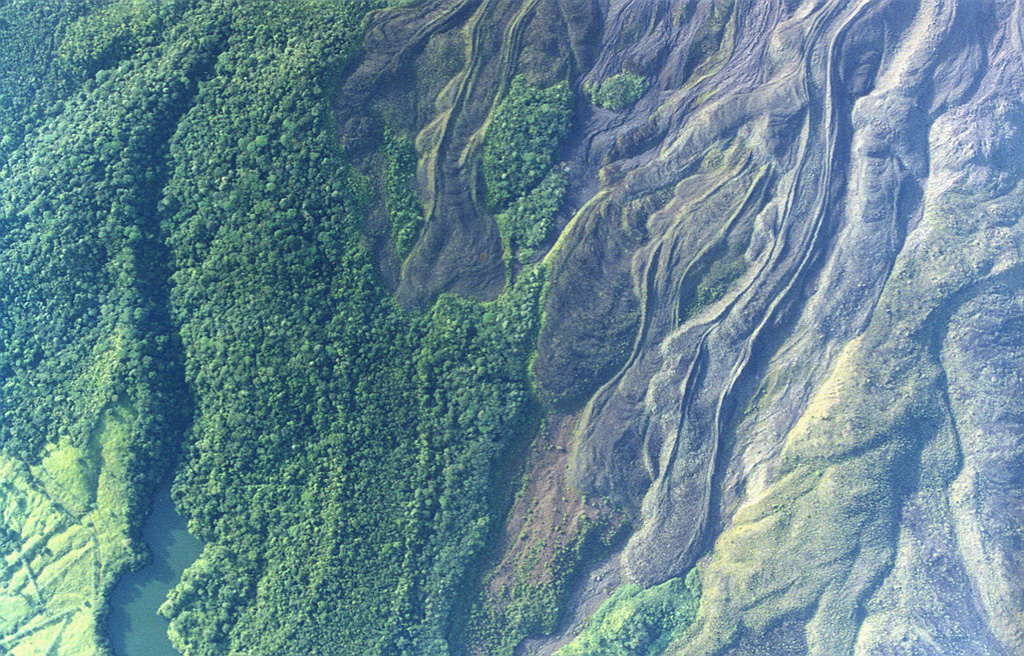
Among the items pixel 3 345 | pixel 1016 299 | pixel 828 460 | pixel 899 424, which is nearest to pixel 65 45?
pixel 3 345

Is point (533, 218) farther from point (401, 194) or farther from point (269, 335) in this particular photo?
point (269, 335)

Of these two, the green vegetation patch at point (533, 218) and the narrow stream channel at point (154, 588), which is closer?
the narrow stream channel at point (154, 588)

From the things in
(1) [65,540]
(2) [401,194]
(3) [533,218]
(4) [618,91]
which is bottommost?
(1) [65,540]

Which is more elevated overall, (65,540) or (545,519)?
(65,540)

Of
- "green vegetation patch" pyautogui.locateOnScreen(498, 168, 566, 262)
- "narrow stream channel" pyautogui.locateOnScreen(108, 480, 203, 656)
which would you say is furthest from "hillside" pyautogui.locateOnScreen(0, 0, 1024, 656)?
"narrow stream channel" pyautogui.locateOnScreen(108, 480, 203, 656)

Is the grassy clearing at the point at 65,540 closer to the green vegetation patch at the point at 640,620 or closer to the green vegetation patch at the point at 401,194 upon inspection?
the green vegetation patch at the point at 401,194

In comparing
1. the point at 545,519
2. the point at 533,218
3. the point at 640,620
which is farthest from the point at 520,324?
the point at 640,620

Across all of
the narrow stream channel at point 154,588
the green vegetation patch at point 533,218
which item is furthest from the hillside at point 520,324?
the narrow stream channel at point 154,588
